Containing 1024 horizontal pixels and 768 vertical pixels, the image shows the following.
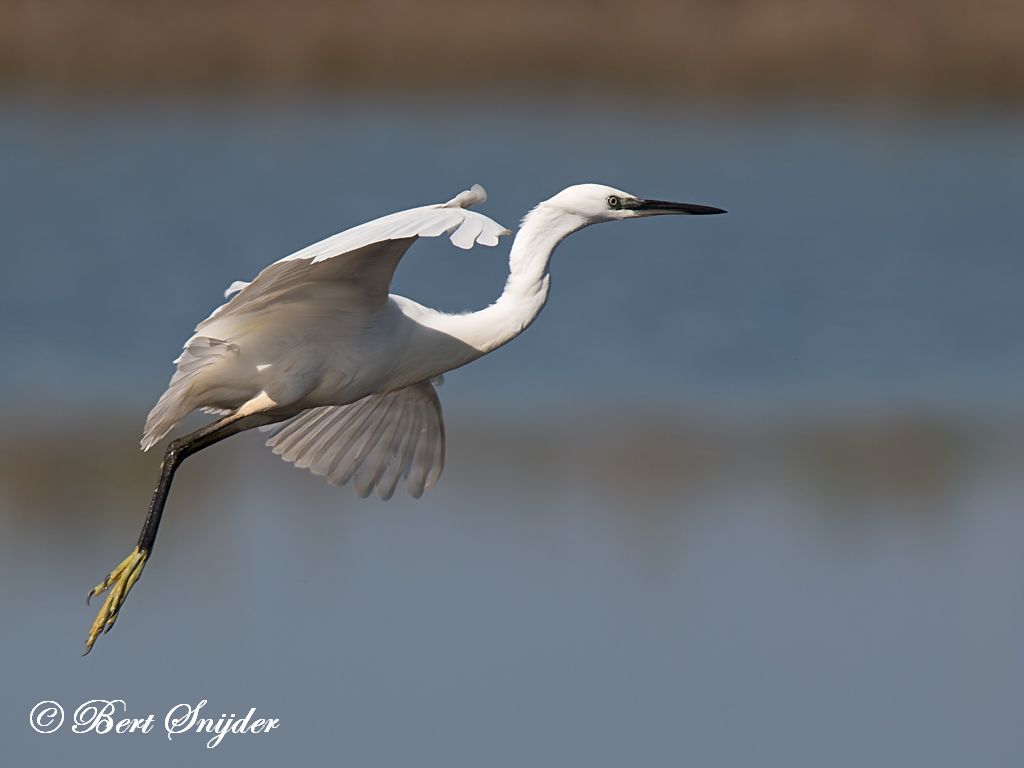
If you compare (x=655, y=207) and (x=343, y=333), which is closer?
(x=343, y=333)

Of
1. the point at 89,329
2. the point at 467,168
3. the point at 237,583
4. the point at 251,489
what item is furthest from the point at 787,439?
the point at 467,168

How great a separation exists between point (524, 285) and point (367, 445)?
4.05 feet

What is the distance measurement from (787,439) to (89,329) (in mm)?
4735

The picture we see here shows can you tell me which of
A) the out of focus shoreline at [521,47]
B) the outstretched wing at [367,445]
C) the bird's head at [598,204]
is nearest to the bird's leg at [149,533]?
the outstretched wing at [367,445]

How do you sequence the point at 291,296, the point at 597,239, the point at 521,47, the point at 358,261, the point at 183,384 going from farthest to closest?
1. the point at 521,47
2. the point at 597,239
3. the point at 183,384
4. the point at 291,296
5. the point at 358,261

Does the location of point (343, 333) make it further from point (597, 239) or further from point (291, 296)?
point (597, 239)

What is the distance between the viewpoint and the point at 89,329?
40.4 ft

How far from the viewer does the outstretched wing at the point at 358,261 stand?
4668mm

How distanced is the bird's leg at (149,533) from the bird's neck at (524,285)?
70 centimetres

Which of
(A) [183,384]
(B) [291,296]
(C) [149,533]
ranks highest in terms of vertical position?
(B) [291,296]

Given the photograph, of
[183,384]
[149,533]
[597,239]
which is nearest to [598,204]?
[183,384]

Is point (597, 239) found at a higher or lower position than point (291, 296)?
lower

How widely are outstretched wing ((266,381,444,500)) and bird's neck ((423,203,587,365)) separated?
2.80 feet

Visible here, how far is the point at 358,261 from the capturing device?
17.7ft
